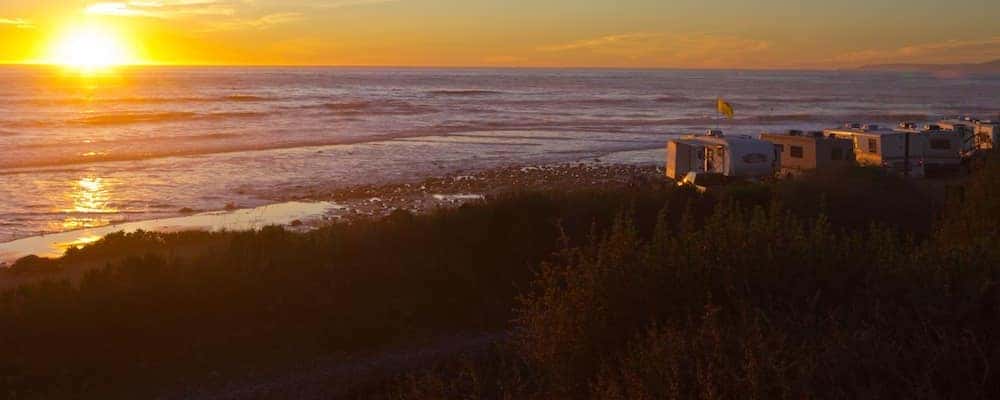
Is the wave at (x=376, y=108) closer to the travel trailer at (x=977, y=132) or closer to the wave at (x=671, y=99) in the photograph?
the wave at (x=671, y=99)

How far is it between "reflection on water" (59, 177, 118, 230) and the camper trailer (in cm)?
2030

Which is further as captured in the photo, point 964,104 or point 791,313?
point 964,104

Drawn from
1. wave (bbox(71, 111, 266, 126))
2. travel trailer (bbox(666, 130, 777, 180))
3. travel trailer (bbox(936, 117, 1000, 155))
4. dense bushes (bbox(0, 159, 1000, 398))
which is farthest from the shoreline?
wave (bbox(71, 111, 266, 126))

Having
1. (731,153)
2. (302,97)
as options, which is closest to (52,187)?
(731,153)

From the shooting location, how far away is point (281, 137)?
1802 inches

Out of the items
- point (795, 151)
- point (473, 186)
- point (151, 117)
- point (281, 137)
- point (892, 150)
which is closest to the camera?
point (795, 151)

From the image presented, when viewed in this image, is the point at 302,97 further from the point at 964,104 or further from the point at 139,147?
the point at 964,104

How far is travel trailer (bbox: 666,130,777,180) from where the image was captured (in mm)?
25484

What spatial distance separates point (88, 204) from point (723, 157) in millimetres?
16683

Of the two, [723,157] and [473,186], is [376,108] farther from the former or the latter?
[723,157]

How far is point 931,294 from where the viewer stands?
18.0ft

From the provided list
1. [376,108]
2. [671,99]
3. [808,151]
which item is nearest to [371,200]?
[808,151]

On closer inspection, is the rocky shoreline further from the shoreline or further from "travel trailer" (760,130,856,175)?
"travel trailer" (760,130,856,175)

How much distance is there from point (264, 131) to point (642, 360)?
150 feet
